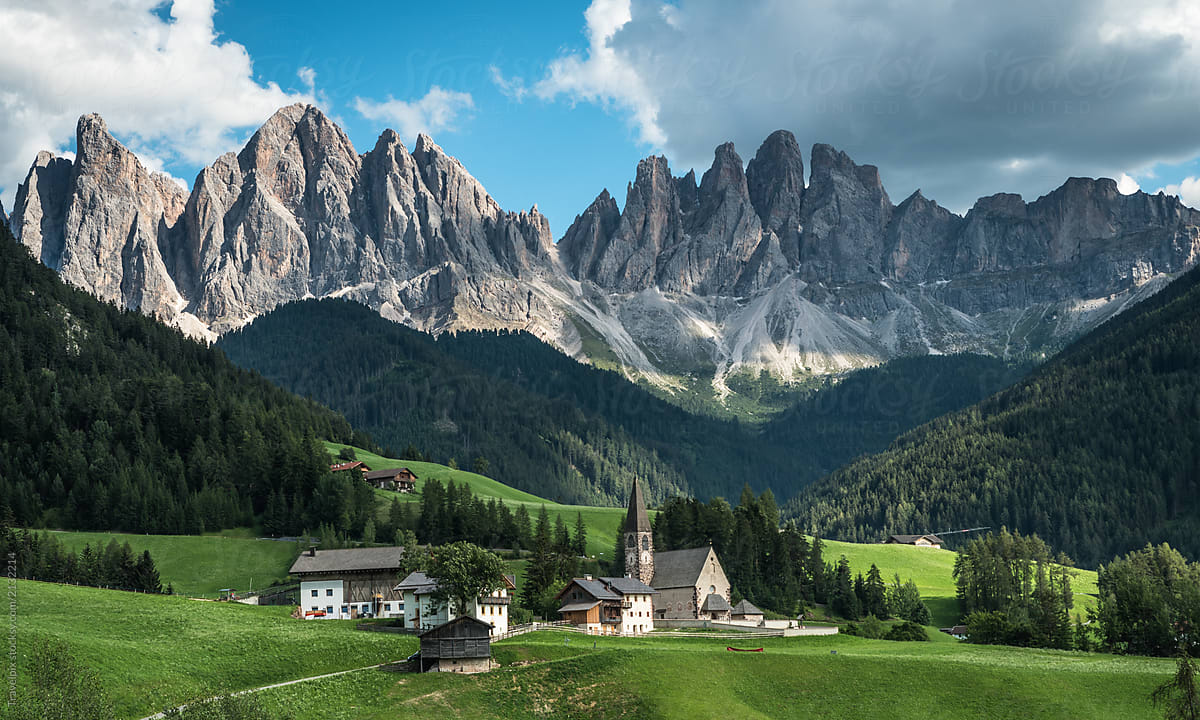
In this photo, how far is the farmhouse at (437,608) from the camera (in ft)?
310

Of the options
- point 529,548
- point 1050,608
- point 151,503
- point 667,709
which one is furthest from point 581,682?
point 151,503

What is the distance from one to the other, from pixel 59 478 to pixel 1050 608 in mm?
122757

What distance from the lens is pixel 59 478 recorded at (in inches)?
5704

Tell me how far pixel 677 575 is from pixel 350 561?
35.2 m

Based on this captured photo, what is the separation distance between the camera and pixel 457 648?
77750 millimetres

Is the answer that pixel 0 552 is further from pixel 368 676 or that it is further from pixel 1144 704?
pixel 1144 704

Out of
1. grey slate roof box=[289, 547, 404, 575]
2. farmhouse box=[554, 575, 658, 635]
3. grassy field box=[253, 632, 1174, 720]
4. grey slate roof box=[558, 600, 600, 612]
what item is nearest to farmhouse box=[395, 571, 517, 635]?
grey slate roof box=[558, 600, 600, 612]

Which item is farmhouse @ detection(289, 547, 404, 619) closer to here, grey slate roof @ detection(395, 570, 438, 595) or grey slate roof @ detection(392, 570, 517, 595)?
grey slate roof @ detection(395, 570, 438, 595)

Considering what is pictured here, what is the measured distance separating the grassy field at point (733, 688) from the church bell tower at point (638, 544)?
120 ft

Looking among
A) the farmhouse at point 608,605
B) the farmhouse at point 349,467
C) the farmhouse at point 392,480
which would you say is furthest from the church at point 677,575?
the farmhouse at point 392,480

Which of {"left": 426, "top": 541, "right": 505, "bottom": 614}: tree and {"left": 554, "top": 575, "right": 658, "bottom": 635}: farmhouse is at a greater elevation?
{"left": 426, "top": 541, "right": 505, "bottom": 614}: tree

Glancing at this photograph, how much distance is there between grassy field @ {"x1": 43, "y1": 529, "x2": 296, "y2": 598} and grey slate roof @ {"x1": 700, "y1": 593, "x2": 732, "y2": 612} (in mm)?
49031

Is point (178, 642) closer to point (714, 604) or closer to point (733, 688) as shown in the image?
point (733, 688)

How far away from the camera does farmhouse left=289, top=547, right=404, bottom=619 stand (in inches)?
4454
